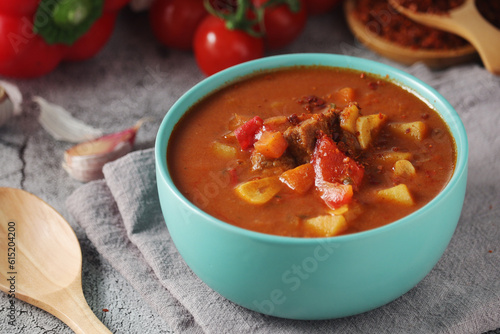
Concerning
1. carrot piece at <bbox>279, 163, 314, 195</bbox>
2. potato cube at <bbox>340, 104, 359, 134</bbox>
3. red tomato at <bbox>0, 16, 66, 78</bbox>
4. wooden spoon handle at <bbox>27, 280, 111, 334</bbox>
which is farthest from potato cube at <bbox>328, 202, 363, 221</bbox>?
red tomato at <bbox>0, 16, 66, 78</bbox>

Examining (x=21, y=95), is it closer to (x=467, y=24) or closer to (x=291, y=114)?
(x=291, y=114)

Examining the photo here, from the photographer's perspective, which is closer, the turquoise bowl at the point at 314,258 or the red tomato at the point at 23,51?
the turquoise bowl at the point at 314,258

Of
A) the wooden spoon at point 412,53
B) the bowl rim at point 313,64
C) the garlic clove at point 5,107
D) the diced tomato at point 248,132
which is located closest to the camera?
the bowl rim at point 313,64

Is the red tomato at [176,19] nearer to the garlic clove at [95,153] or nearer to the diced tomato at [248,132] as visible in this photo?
the garlic clove at [95,153]

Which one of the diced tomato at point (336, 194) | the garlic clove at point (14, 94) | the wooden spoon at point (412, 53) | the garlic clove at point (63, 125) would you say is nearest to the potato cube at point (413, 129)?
the diced tomato at point (336, 194)

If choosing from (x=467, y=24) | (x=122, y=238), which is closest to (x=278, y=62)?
(x=122, y=238)

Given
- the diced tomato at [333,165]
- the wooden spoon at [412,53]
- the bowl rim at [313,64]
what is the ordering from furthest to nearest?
the wooden spoon at [412,53] → the diced tomato at [333,165] → the bowl rim at [313,64]

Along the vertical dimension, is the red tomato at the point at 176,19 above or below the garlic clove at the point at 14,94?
above

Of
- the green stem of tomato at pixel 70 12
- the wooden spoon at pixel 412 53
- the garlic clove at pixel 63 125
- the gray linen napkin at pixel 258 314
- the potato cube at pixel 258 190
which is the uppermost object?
the potato cube at pixel 258 190
